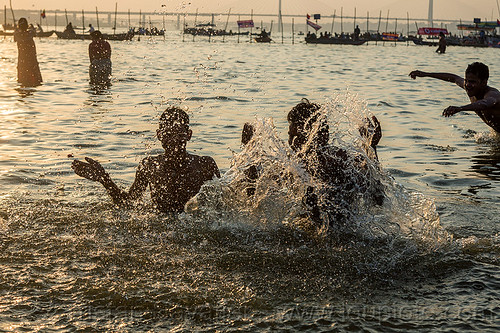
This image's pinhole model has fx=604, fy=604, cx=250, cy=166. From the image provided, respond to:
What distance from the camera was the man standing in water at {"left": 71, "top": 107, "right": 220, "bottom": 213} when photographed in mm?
5094

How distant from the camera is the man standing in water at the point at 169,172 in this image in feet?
16.7

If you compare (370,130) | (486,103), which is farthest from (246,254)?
(486,103)

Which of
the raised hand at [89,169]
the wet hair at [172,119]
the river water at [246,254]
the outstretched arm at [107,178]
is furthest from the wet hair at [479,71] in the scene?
the raised hand at [89,169]

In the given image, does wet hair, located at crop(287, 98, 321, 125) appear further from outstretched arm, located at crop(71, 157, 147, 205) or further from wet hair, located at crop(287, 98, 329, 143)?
outstretched arm, located at crop(71, 157, 147, 205)

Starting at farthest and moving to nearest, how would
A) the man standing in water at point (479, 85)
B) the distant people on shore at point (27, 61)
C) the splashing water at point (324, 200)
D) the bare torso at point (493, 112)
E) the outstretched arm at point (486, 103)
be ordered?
the distant people on shore at point (27, 61) → the bare torso at point (493, 112) → the man standing in water at point (479, 85) → the outstretched arm at point (486, 103) → the splashing water at point (324, 200)

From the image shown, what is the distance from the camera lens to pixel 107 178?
524cm

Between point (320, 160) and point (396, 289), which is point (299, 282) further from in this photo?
point (320, 160)

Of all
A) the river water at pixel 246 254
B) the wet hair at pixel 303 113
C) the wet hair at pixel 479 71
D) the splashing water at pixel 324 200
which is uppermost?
the wet hair at pixel 479 71

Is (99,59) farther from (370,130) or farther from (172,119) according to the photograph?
(370,130)

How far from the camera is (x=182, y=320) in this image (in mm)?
3711

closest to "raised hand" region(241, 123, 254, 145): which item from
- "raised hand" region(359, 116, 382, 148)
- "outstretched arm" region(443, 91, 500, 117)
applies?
"raised hand" region(359, 116, 382, 148)

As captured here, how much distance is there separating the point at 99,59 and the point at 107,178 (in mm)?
13215

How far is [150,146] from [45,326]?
244 inches

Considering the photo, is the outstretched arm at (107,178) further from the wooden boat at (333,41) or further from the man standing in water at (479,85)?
the wooden boat at (333,41)
